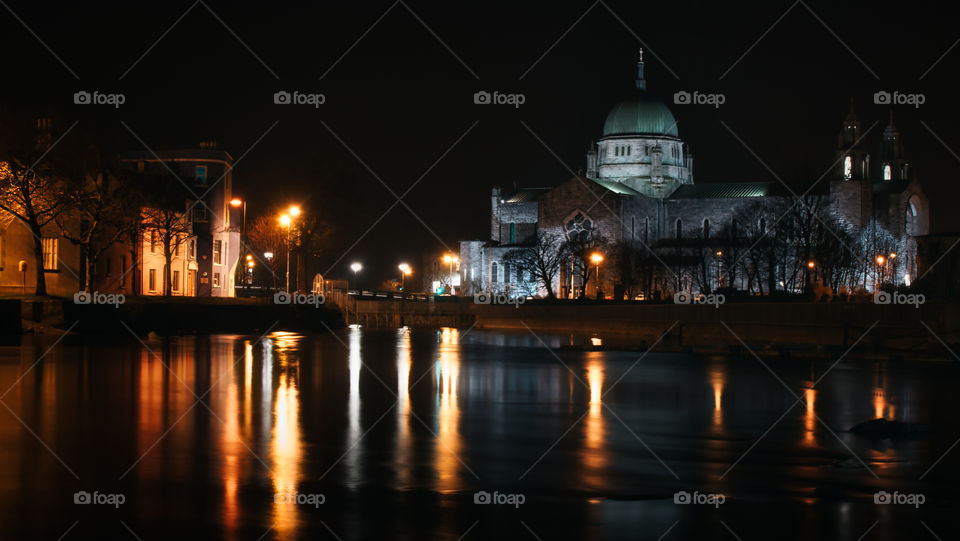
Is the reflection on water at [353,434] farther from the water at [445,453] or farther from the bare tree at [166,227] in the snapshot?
the bare tree at [166,227]

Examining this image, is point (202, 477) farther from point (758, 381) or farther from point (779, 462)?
point (758, 381)

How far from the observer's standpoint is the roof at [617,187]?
12456 centimetres

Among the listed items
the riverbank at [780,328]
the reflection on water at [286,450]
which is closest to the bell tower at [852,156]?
the riverbank at [780,328]

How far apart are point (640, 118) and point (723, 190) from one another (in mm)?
13058

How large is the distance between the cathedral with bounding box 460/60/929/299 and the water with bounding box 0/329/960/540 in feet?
214

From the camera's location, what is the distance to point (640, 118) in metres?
134

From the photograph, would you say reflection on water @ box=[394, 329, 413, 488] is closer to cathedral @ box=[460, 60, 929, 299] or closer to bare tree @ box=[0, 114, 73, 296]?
bare tree @ box=[0, 114, 73, 296]

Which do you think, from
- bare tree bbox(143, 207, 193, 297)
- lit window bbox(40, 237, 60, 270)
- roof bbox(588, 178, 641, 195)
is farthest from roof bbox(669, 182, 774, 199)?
lit window bbox(40, 237, 60, 270)

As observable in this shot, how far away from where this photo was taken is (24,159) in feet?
160

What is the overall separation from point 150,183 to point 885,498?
50.9 metres

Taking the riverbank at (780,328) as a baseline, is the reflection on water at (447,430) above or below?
below

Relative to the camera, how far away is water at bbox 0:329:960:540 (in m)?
13.5

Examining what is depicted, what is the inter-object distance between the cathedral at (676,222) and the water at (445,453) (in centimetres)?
6514

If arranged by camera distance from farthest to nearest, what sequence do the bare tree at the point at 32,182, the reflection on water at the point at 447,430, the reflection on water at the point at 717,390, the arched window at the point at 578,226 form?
the arched window at the point at 578,226 < the bare tree at the point at 32,182 < the reflection on water at the point at 717,390 < the reflection on water at the point at 447,430
